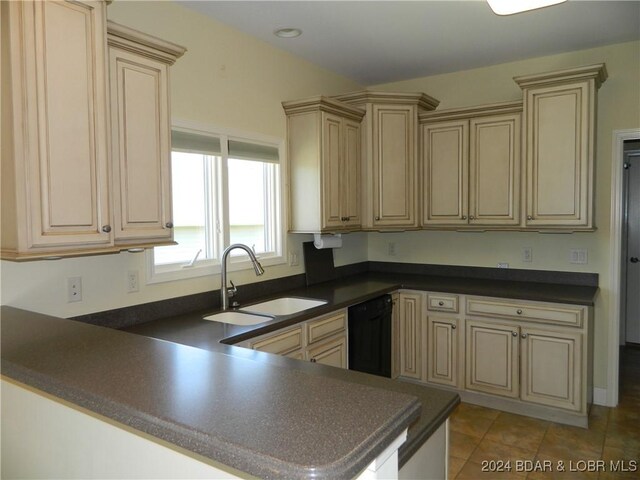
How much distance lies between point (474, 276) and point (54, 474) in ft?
11.1

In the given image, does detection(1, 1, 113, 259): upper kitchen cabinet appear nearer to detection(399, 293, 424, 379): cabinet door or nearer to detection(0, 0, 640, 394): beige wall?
detection(0, 0, 640, 394): beige wall

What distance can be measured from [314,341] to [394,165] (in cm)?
173

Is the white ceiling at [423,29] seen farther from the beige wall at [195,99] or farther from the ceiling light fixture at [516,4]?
the ceiling light fixture at [516,4]

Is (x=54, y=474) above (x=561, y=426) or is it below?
above

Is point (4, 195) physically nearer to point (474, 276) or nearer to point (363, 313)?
point (363, 313)

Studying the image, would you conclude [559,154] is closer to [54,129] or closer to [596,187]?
[596,187]

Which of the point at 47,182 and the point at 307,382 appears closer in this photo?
the point at 307,382

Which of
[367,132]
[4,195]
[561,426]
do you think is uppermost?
[367,132]

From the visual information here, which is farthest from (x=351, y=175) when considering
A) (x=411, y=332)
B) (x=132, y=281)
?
(x=132, y=281)

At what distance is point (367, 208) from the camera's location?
3756mm

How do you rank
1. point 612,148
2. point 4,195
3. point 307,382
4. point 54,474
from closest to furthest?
1. point 307,382
2. point 54,474
3. point 4,195
4. point 612,148

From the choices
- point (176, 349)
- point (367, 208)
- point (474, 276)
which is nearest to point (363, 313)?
point (367, 208)

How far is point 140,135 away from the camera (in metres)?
2.03

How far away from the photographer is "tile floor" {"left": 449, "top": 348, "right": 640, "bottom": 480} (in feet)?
8.30
